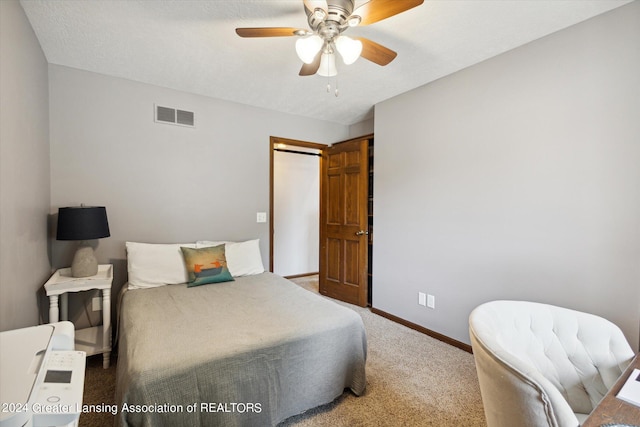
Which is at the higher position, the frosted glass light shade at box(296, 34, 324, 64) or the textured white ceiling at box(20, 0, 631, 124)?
the textured white ceiling at box(20, 0, 631, 124)

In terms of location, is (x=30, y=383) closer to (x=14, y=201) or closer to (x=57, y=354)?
(x=57, y=354)

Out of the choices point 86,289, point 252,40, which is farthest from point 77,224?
point 252,40

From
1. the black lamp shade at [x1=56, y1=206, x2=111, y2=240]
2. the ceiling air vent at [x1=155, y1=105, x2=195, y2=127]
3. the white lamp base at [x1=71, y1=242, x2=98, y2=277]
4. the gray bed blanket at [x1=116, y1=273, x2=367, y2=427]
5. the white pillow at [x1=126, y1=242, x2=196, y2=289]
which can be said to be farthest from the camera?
the ceiling air vent at [x1=155, y1=105, x2=195, y2=127]

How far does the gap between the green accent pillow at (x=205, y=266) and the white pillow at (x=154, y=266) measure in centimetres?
8

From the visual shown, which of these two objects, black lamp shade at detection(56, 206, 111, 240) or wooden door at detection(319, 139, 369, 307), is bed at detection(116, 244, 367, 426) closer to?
black lamp shade at detection(56, 206, 111, 240)

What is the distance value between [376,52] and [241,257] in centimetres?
219

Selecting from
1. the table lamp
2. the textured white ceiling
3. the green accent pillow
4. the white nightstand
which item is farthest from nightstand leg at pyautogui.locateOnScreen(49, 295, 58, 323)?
the textured white ceiling

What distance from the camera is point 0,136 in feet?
4.71

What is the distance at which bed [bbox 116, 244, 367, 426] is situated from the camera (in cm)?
132

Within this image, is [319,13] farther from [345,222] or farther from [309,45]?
[345,222]

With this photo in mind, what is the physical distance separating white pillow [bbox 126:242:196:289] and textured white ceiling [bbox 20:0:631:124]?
161 centimetres

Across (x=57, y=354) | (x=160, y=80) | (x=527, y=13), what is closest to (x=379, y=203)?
(x=527, y=13)

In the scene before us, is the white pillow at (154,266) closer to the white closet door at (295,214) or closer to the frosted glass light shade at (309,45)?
the frosted glass light shade at (309,45)

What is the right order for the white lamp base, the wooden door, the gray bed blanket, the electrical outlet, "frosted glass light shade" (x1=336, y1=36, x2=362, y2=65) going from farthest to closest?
the wooden door < the electrical outlet < the white lamp base < "frosted glass light shade" (x1=336, y1=36, x2=362, y2=65) < the gray bed blanket
